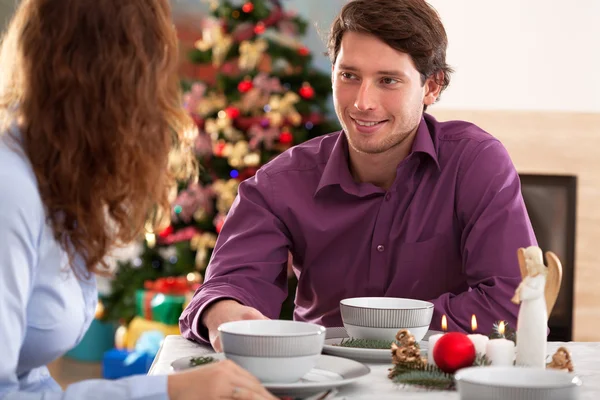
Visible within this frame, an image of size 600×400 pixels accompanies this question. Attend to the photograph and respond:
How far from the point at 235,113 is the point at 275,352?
11.3 feet

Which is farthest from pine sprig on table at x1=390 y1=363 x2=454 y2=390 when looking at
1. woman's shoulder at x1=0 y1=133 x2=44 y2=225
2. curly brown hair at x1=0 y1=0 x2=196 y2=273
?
woman's shoulder at x1=0 y1=133 x2=44 y2=225

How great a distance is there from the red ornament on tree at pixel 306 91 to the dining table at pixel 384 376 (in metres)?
3.04

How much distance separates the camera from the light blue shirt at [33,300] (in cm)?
109

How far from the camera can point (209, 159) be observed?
4.64 meters

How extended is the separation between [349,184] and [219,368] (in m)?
0.98

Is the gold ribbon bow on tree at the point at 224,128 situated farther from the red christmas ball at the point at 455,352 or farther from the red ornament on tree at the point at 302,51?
the red christmas ball at the point at 455,352

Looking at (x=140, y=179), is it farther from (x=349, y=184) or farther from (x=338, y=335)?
(x=349, y=184)

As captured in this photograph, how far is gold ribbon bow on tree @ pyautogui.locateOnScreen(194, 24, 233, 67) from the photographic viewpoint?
15.2ft

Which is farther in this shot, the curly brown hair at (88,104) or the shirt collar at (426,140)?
the shirt collar at (426,140)

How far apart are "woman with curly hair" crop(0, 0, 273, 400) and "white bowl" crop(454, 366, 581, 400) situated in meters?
0.28

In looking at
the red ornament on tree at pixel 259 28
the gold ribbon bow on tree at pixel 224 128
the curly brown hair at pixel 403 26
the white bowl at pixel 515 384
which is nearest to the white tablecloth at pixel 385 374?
the white bowl at pixel 515 384

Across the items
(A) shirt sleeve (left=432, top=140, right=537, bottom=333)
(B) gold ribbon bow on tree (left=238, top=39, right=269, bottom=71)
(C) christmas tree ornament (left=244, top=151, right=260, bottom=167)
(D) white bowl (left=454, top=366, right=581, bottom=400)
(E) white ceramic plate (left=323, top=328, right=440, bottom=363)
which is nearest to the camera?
(D) white bowl (left=454, top=366, right=581, bottom=400)

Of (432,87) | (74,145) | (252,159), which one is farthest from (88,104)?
(252,159)

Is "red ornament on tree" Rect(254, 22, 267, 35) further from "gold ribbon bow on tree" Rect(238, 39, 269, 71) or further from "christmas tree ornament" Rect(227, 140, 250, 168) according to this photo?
"christmas tree ornament" Rect(227, 140, 250, 168)
